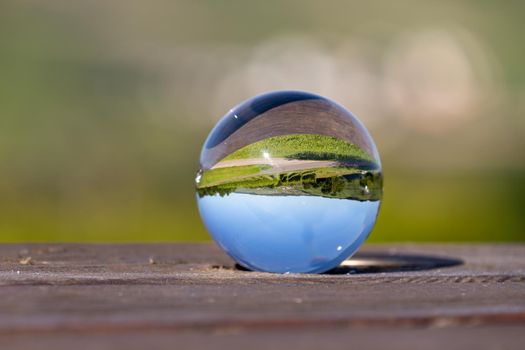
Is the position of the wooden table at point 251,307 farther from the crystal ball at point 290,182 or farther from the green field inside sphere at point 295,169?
the green field inside sphere at point 295,169

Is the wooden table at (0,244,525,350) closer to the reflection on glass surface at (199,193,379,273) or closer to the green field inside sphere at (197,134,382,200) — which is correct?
the reflection on glass surface at (199,193,379,273)

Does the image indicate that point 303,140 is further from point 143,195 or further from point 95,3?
point 95,3

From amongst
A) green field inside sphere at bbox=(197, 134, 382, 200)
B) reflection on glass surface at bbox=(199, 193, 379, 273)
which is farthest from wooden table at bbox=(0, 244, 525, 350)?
green field inside sphere at bbox=(197, 134, 382, 200)

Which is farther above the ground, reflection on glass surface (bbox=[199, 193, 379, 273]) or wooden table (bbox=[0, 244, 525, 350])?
reflection on glass surface (bbox=[199, 193, 379, 273])

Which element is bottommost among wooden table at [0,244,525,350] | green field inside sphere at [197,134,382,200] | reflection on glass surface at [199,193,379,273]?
wooden table at [0,244,525,350]

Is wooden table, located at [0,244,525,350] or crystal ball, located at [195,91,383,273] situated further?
crystal ball, located at [195,91,383,273]

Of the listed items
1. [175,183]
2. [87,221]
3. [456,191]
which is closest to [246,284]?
[87,221]
